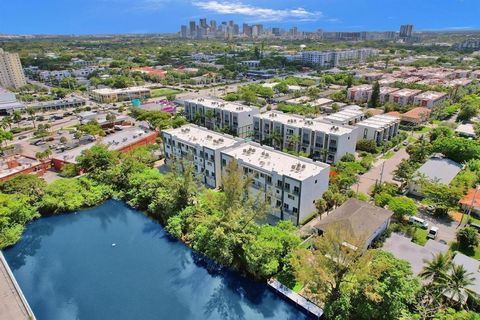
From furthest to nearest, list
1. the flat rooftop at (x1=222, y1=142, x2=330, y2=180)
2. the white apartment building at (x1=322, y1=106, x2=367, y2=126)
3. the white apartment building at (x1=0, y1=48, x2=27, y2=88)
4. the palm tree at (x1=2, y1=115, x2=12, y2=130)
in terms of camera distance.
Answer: the white apartment building at (x1=0, y1=48, x2=27, y2=88)
the palm tree at (x1=2, y1=115, x2=12, y2=130)
the white apartment building at (x1=322, y1=106, x2=367, y2=126)
the flat rooftop at (x1=222, y1=142, x2=330, y2=180)

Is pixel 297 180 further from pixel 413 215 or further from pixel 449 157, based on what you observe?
pixel 449 157

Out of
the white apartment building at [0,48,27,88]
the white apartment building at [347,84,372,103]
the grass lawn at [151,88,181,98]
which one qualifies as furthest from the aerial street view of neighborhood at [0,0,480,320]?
the white apartment building at [0,48,27,88]

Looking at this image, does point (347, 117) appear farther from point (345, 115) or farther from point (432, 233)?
point (432, 233)

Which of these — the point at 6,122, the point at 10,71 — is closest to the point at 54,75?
the point at 10,71

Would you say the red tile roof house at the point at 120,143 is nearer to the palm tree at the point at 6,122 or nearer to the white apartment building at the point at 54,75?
the palm tree at the point at 6,122

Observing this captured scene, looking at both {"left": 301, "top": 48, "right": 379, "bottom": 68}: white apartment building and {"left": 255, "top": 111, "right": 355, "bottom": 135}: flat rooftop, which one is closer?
{"left": 255, "top": 111, "right": 355, "bottom": 135}: flat rooftop

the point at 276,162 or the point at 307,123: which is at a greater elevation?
the point at 276,162

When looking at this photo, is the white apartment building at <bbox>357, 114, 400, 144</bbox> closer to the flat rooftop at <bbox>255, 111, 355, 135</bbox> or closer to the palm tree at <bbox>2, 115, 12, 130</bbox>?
the flat rooftop at <bbox>255, 111, 355, 135</bbox>
